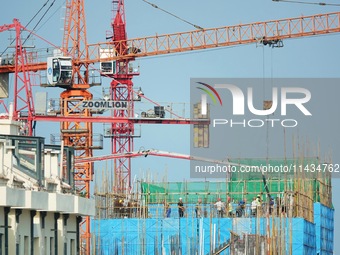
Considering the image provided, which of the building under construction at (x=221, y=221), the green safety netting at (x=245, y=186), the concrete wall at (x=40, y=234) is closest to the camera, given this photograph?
the concrete wall at (x=40, y=234)

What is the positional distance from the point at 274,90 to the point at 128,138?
94.4 ft

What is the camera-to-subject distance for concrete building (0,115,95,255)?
50719 mm

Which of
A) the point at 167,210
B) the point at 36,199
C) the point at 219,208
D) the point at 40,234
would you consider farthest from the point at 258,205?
the point at 36,199

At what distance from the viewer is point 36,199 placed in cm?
5288

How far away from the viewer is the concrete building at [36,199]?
5072 cm

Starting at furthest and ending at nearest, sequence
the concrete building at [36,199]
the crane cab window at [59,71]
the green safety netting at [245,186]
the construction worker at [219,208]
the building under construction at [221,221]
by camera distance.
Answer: the crane cab window at [59,71], the green safety netting at [245,186], the construction worker at [219,208], the building under construction at [221,221], the concrete building at [36,199]

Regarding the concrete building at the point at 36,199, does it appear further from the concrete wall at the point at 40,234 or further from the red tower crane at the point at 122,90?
the red tower crane at the point at 122,90

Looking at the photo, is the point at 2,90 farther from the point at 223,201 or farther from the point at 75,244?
the point at 75,244

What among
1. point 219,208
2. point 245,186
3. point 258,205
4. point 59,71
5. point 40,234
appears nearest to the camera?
point 40,234

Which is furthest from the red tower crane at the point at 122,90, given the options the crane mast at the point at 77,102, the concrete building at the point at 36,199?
the concrete building at the point at 36,199

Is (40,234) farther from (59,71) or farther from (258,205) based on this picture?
(59,71)

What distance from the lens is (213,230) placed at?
9856 cm

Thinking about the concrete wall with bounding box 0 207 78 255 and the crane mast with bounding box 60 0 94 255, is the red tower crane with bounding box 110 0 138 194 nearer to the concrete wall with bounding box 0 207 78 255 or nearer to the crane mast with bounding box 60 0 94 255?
the crane mast with bounding box 60 0 94 255

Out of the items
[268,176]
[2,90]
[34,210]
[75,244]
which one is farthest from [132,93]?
[34,210]
